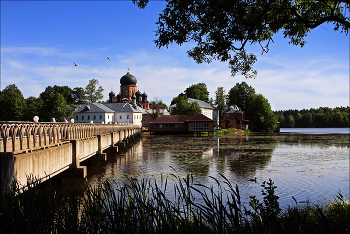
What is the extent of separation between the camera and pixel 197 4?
8164 mm

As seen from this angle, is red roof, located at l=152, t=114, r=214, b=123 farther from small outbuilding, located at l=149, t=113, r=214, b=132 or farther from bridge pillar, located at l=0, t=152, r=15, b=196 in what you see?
bridge pillar, located at l=0, t=152, r=15, b=196

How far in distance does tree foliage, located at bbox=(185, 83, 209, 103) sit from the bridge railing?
86.9 metres

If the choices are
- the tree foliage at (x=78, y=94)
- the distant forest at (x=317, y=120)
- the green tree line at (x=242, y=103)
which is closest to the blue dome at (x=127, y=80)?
the tree foliage at (x=78, y=94)

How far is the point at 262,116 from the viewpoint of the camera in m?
85.2

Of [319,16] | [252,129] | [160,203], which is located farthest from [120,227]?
[252,129]

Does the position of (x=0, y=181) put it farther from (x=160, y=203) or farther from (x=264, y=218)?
(x=264, y=218)

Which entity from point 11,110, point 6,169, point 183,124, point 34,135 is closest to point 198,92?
point 183,124

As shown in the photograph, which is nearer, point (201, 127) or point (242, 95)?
point (201, 127)

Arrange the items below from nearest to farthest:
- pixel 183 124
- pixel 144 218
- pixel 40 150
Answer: pixel 144 218 < pixel 40 150 < pixel 183 124

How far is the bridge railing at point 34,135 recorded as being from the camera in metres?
8.26

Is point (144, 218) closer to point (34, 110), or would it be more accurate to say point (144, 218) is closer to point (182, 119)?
point (182, 119)

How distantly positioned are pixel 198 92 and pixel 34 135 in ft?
316

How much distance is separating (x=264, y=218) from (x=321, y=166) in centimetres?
1524

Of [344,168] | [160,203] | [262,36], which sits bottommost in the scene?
[344,168]
